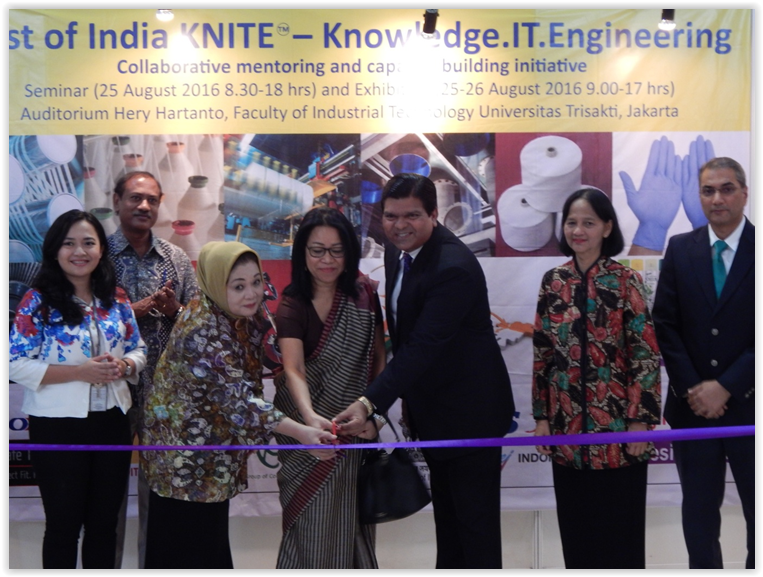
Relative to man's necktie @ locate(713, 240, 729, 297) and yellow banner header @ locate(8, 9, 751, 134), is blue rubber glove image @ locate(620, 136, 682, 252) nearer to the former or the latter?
yellow banner header @ locate(8, 9, 751, 134)

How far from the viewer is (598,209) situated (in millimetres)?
2799

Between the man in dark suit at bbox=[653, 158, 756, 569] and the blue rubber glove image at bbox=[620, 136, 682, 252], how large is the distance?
0.52 m

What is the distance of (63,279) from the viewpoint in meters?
2.86

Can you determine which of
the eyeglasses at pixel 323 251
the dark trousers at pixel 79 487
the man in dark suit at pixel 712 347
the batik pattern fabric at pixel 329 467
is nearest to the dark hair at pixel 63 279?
the dark trousers at pixel 79 487

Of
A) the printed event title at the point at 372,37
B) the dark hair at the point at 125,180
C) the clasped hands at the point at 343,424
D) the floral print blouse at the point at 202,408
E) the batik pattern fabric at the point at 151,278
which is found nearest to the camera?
the floral print blouse at the point at 202,408

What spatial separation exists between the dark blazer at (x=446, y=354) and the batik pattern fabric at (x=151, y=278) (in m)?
1.05

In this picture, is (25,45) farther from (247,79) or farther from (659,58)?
(659,58)

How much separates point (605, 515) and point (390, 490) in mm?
858

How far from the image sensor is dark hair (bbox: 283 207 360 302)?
2.79m

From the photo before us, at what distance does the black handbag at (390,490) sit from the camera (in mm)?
2730

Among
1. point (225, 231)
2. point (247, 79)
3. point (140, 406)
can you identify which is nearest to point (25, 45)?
point (247, 79)

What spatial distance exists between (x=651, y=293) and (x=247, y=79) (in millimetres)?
2269

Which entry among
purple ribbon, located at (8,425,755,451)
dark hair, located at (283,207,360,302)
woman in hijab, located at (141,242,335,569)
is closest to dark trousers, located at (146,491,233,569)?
woman in hijab, located at (141,242,335,569)

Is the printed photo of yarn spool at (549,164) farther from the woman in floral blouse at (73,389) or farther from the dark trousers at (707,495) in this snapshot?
the woman in floral blouse at (73,389)
